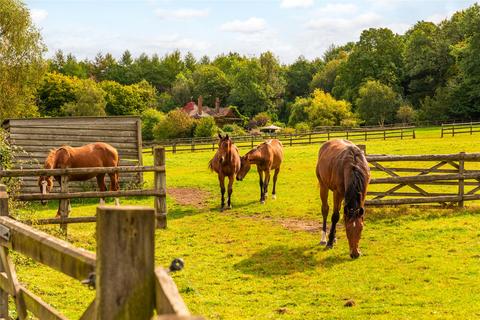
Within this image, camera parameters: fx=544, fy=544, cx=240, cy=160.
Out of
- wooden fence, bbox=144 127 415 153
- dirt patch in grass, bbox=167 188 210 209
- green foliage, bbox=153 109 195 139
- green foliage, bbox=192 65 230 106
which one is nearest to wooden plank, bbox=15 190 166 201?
dirt patch in grass, bbox=167 188 210 209

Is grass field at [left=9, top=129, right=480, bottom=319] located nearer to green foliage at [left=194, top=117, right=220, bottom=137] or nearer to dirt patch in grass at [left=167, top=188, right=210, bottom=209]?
dirt patch in grass at [left=167, top=188, right=210, bottom=209]

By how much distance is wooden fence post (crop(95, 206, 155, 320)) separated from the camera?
232 centimetres

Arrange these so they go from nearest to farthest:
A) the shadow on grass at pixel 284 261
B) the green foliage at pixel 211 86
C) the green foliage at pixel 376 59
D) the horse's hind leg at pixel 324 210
Result: 1. the shadow on grass at pixel 284 261
2. the horse's hind leg at pixel 324 210
3. the green foliage at pixel 376 59
4. the green foliage at pixel 211 86

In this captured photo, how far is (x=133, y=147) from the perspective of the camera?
1992 centimetres

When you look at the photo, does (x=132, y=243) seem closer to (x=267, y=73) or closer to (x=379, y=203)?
(x=379, y=203)

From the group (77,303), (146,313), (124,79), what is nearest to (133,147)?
(77,303)

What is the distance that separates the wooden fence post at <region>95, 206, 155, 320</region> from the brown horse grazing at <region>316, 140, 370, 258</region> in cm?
742

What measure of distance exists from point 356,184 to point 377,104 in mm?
61905

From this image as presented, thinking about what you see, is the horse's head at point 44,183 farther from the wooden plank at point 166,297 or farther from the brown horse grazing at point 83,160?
the wooden plank at point 166,297

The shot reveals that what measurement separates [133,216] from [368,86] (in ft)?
232

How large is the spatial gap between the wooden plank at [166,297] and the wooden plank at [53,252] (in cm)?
47

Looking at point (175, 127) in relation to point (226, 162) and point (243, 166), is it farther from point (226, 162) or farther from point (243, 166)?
point (226, 162)

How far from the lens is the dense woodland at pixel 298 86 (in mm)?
39219

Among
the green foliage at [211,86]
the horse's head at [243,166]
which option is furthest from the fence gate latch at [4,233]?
the green foliage at [211,86]
